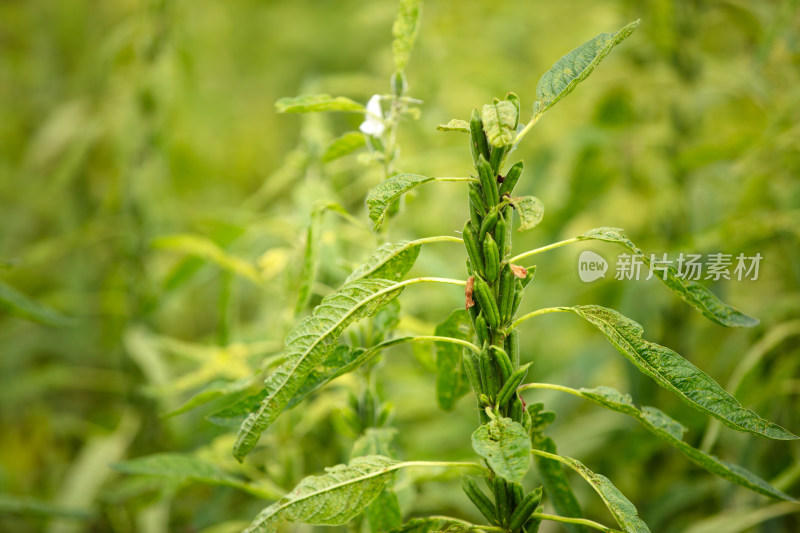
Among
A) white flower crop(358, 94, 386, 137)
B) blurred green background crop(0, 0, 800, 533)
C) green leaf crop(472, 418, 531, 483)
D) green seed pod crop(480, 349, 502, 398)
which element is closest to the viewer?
green leaf crop(472, 418, 531, 483)

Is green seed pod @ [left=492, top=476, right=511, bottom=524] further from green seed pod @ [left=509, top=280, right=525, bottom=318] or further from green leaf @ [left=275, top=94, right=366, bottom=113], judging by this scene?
green leaf @ [left=275, top=94, right=366, bottom=113]

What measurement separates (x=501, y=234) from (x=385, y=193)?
0.11 meters

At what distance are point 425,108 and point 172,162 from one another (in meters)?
1.11

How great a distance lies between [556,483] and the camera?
0.61m

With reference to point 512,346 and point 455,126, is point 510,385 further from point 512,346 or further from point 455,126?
point 455,126

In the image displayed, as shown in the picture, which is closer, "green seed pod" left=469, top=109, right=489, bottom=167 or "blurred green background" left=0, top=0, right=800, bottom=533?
"green seed pod" left=469, top=109, right=489, bottom=167

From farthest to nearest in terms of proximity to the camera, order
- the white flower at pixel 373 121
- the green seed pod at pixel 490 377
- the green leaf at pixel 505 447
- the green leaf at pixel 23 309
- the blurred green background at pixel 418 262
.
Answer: the blurred green background at pixel 418 262, the green leaf at pixel 23 309, the white flower at pixel 373 121, the green seed pod at pixel 490 377, the green leaf at pixel 505 447

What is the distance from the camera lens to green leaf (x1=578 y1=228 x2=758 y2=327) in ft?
1.68

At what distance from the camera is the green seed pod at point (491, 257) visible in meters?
0.51

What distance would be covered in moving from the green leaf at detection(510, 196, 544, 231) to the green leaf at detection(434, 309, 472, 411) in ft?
0.49

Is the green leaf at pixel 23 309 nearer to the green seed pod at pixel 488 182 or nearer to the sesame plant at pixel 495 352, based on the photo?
the sesame plant at pixel 495 352

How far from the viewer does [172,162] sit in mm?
2111

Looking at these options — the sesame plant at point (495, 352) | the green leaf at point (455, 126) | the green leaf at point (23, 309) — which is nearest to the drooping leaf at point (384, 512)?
the sesame plant at point (495, 352)

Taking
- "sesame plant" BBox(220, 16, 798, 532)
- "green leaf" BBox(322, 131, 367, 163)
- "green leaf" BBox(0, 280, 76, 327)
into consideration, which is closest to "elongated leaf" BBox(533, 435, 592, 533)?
"sesame plant" BBox(220, 16, 798, 532)
